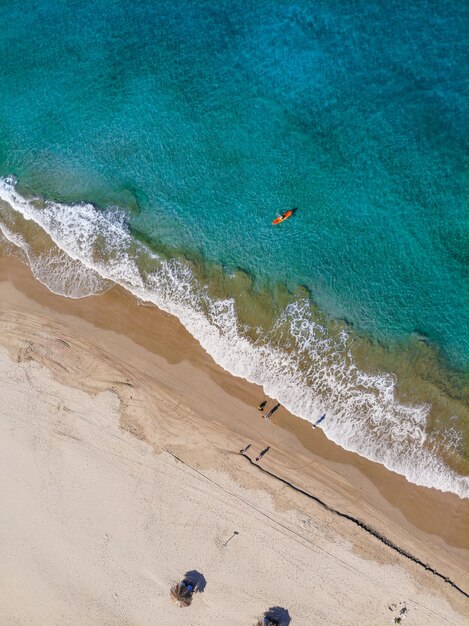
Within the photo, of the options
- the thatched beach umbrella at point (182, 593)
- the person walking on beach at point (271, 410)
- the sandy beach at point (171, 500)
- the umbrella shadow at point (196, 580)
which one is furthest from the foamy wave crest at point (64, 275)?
the thatched beach umbrella at point (182, 593)

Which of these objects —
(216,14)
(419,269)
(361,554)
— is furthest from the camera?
(216,14)

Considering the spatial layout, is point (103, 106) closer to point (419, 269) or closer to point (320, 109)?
point (320, 109)

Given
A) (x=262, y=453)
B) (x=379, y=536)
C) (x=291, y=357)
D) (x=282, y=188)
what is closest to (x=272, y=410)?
(x=262, y=453)

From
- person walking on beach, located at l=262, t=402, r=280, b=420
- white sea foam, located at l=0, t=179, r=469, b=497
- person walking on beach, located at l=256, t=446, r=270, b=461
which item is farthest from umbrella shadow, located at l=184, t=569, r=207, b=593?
white sea foam, located at l=0, t=179, r=469, b=497

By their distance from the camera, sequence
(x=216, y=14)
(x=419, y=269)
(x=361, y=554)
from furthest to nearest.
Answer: (x=216, y=14)
(x=419, y=269)
(x=361, y=554)

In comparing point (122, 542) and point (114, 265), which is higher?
point (114, 265)

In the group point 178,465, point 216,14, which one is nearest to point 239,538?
point 178,465

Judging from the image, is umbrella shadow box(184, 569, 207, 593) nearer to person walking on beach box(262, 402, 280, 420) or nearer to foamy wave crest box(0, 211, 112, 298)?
person walking on beach box(262, 402, 280, 420)
